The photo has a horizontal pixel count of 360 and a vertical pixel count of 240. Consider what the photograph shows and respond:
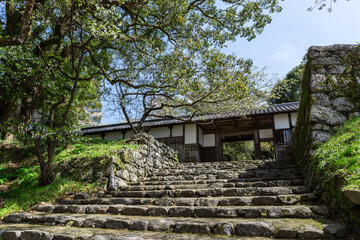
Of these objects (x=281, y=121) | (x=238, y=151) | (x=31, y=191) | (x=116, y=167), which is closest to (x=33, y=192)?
(x=31, y=191)

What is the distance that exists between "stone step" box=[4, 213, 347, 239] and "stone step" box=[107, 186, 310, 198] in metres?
1.05

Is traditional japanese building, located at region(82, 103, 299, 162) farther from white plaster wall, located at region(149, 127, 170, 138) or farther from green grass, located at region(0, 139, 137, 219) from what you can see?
green grass, located at region(0, 139, 137, 219)

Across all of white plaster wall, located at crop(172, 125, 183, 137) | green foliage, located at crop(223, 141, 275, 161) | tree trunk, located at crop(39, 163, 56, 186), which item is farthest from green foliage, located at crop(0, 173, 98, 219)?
green foliage, located at crop(223, 141, 275, 161)

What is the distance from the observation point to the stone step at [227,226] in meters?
2.55

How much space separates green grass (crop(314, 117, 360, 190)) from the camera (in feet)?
9.41

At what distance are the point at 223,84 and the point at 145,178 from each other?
406cm

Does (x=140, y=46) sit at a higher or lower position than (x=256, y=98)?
higher

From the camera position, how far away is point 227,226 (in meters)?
2.89

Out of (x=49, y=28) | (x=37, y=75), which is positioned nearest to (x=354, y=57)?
(x=37, y=75)

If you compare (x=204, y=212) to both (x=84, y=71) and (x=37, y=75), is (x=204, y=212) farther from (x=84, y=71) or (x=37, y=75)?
(x=84, y=71)

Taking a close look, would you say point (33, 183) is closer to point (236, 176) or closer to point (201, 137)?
point (236, 176)

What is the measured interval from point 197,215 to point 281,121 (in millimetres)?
10560

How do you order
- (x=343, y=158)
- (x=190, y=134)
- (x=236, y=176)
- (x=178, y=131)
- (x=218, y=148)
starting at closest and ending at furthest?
(x=343, y=158)
(x=236, y=176)
(x=190, y=134)
(x=178, y=131)
(x=218, y=148)

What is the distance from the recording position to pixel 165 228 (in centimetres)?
316
